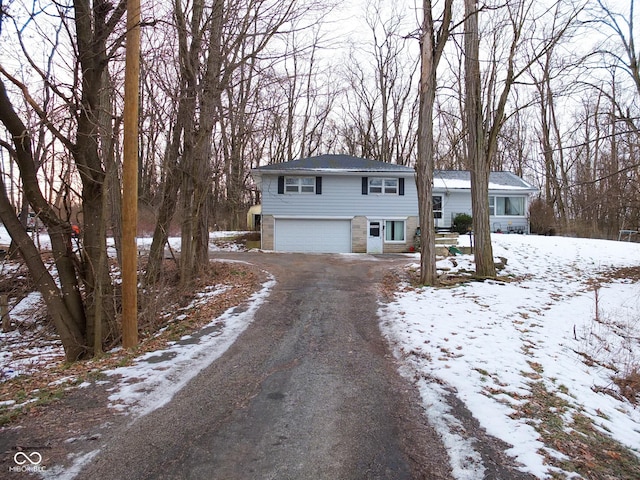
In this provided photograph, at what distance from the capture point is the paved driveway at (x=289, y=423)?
279cm

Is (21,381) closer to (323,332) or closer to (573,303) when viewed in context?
(323,332)

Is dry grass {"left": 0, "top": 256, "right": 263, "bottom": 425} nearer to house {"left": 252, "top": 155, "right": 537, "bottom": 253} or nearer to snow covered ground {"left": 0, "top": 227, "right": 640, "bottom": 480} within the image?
snow covered ground {"left": 0, "top": 227, "right": 640, "bottom": 480}

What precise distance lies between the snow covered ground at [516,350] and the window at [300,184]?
11316 mm

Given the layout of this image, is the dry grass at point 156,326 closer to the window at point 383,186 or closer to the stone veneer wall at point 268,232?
the stone veneer wall at point 268,232

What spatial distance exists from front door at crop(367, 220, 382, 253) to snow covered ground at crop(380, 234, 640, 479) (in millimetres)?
9311

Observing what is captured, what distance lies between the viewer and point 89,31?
656cm

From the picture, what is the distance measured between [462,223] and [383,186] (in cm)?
594

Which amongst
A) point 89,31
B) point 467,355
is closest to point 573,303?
point 467,355

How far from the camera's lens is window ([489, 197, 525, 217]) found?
25688 millimetres

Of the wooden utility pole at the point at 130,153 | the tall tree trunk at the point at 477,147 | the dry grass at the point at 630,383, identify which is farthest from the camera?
A: the tall tree trunk at the point at 477,147

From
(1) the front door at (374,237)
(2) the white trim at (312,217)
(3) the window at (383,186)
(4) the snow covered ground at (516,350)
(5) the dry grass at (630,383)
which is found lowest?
(5) the dry grass at (630,383)

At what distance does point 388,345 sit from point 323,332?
110 cm

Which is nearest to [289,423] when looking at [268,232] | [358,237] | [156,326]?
[156,326]

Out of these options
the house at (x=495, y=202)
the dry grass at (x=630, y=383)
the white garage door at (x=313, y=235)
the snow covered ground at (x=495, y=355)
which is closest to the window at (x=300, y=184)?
the white garage door at (x=313, y=235)
